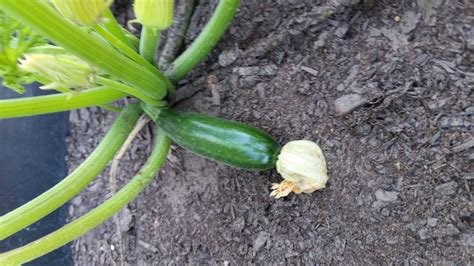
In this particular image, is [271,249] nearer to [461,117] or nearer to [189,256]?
[189,256]

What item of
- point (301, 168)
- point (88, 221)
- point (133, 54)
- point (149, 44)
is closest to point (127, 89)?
point (133, 54)

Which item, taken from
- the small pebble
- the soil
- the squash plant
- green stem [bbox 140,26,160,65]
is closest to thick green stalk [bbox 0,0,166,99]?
the squash plant

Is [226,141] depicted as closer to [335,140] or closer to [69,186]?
[335,140]

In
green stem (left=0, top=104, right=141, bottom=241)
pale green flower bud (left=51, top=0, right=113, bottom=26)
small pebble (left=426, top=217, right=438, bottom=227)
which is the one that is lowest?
small pebble (left=426, top=217, right=438, bottom=227)

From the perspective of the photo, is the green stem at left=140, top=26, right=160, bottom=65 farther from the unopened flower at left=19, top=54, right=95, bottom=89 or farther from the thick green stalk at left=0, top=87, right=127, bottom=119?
the unopened flower at left=19, top=54, right=95, bottom=89

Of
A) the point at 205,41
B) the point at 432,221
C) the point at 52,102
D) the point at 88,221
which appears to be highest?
the point at 52,102
